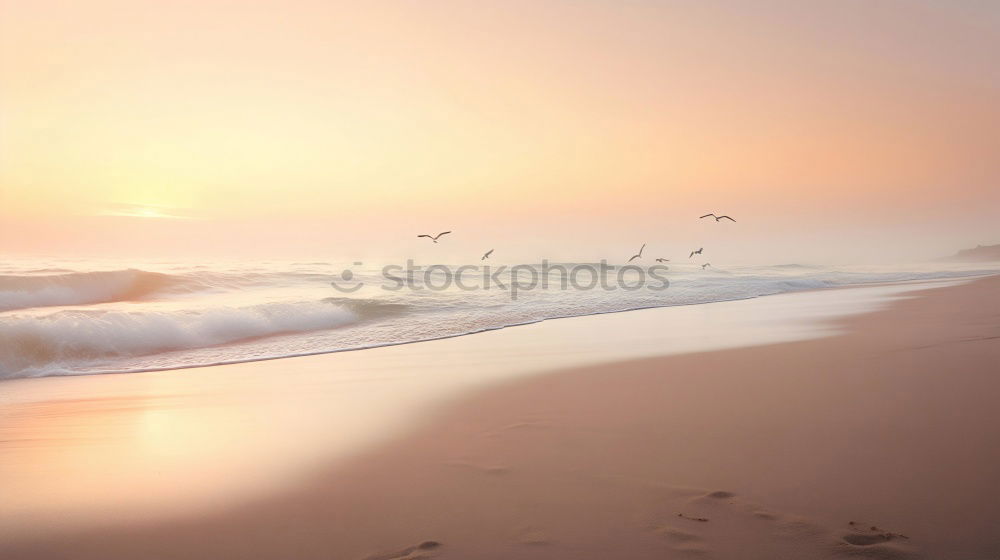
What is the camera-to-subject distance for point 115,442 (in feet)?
16.2

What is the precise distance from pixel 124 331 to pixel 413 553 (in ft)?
32.1

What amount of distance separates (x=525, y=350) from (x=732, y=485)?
5730 mm

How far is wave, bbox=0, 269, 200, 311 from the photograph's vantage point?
603 inches

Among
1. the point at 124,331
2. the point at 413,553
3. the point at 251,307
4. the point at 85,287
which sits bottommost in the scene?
the point at 413,553

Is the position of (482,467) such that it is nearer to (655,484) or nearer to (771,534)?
(655,484)

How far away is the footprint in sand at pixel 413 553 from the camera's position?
2857 mm

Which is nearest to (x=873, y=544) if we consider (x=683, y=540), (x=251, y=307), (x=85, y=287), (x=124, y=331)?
(x=683, y=540)

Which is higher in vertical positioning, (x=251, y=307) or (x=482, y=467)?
(x=251, y=307)

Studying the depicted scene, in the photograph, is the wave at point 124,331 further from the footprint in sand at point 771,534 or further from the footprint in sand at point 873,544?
the footprint in sand at point 873,544

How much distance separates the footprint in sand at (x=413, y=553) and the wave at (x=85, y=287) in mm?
16154

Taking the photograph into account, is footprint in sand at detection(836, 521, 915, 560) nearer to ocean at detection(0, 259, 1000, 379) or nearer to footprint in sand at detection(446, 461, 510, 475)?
footprint in sand at detection(446, 461, 510, 475)

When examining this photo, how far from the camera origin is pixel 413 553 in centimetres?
289

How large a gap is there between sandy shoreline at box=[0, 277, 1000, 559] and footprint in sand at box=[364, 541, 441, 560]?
15mm

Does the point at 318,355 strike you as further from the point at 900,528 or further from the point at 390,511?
the point at 900,528
